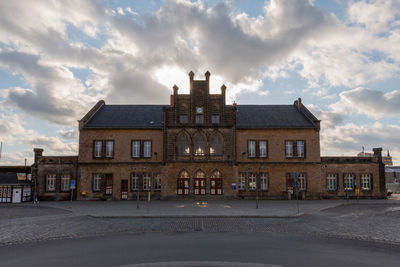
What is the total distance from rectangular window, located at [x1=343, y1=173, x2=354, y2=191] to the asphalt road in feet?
86.4

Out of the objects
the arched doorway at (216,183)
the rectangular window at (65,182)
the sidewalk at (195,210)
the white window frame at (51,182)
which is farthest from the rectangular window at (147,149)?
the white window frame at (51,182)

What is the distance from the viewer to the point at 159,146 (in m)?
36.0

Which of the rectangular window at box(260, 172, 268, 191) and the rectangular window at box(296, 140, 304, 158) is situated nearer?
the rectangular window at box(260, 172, 268, 191)

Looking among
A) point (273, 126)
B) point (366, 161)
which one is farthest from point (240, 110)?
point (366, 161)

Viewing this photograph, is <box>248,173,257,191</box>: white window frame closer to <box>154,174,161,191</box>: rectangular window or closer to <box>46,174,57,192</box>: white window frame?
<box>154,174,161,191</box>: rectangular window

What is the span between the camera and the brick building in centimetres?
3466

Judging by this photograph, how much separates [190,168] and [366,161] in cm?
2269

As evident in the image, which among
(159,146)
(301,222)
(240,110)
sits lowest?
(301,222)

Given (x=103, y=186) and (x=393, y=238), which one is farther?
(x=103, y=186)

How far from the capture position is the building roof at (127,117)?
36.2 metres

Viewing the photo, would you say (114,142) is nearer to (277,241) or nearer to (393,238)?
(277,241)

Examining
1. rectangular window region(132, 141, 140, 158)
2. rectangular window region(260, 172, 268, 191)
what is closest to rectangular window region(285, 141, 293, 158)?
rectangular window region(260, 172, 268, 191)

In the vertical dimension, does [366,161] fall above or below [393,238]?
above

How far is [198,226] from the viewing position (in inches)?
625
